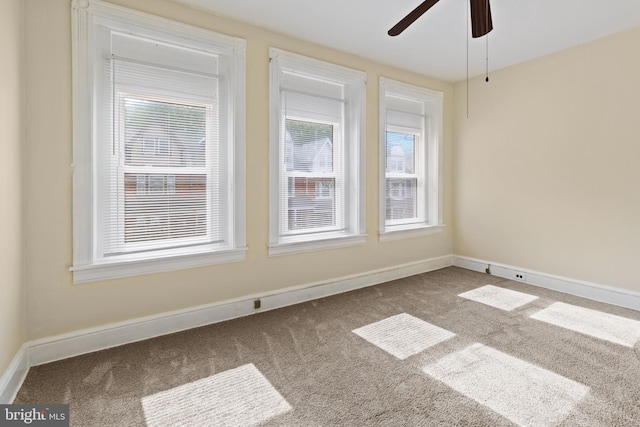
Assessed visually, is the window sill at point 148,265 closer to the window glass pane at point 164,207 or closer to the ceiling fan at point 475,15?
the window glass pane at point 164,207

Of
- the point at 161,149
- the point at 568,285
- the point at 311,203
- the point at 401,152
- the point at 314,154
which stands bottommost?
the point at 568,285

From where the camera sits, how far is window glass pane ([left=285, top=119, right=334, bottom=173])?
11.1 ft

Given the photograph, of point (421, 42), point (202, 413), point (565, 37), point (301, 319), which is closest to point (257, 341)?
point (301, 319)

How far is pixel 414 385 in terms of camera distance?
6.33 ft

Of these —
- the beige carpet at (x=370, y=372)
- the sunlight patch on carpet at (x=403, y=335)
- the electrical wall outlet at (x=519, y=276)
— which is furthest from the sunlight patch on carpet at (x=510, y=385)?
the electrical wall outlet at (x=519, y=276)

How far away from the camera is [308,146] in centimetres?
352

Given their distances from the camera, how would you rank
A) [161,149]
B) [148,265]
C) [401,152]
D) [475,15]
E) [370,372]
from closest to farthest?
1. [370,372]
2. [475,15]
3. [148,265]
4. [161,149]
5. [401,152]

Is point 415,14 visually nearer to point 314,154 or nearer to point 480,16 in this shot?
point 480,16

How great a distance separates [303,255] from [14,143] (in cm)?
237

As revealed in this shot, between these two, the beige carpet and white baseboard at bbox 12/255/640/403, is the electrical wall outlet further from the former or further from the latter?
the beige carpet

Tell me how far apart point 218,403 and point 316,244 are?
1.88 metres

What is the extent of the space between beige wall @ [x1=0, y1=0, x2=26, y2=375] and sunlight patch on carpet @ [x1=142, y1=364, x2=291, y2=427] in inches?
36.0

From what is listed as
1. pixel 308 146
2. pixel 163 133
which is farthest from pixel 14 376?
pixel 308 146

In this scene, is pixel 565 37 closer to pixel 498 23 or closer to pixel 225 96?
pixel 498 23
